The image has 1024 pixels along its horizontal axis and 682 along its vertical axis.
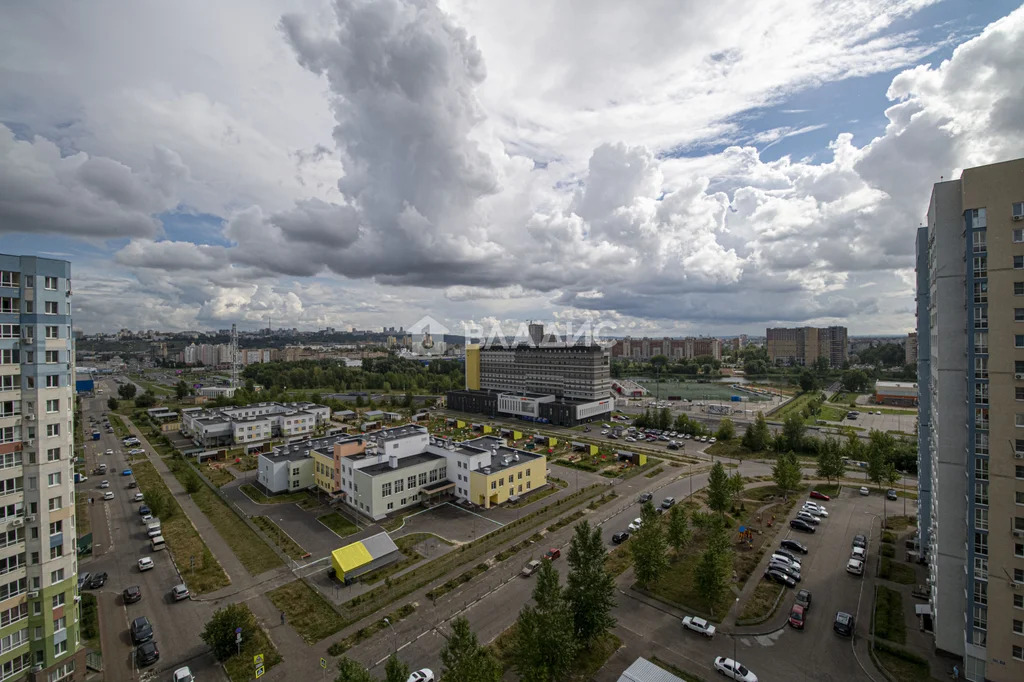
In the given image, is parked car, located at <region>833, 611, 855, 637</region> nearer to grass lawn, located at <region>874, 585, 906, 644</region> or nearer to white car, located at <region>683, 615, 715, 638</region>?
grass lawn, located at <region>874, 585, 906, 644</region>

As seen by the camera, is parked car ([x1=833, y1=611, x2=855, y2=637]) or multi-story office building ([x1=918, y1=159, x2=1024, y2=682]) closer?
multi-story office building ([x1=918, y1=159, x2=1024, y2=682])

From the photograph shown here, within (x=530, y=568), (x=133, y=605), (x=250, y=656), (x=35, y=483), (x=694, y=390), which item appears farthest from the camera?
(x=694, y=390)

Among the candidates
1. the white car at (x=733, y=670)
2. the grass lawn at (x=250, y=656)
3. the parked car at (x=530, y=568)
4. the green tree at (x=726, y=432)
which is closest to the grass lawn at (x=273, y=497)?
the grass lawn at (x=250, y=656)

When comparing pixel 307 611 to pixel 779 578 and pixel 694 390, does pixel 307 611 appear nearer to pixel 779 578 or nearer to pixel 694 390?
pixel 779 578

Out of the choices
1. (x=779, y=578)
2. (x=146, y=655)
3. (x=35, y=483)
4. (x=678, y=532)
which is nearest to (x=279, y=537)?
(x=146, y=655)

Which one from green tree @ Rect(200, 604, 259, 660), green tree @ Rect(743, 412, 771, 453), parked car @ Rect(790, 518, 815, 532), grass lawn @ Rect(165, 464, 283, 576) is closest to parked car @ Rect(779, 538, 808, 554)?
parked car @ Rect(790, 518, 815, 532)

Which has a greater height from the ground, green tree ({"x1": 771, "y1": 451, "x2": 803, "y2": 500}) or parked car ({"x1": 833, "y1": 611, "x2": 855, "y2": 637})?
green tree ({"x1": 771, "y1": 451, "x2": 803, "y2": 500})
